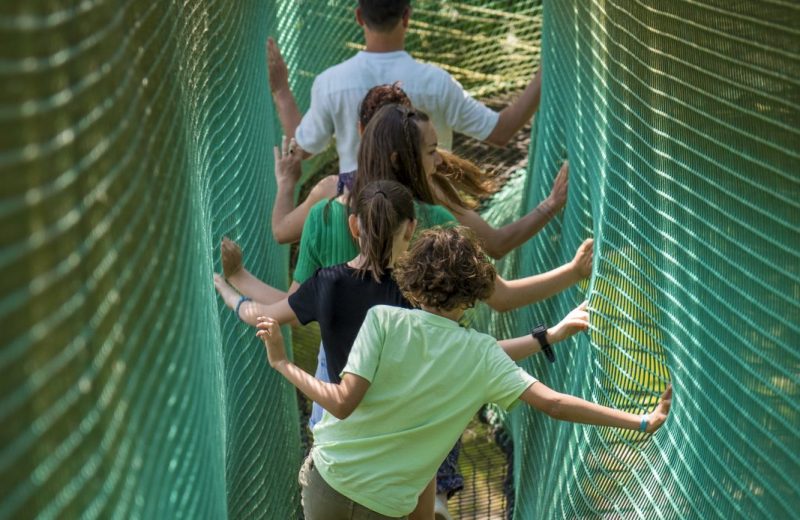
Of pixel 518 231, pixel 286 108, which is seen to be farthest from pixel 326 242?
pixel 286 108

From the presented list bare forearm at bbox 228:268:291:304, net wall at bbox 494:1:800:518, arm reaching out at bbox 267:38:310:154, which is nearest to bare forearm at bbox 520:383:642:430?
net wall at bbox 494:1:800:518

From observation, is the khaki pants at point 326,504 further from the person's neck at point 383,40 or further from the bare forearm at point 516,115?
the bare forearm at point 516,115

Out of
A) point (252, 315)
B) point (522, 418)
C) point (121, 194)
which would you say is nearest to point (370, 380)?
point (252, 315)

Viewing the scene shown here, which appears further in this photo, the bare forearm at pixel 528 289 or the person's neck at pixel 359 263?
the bare forearm at pixel 528 289

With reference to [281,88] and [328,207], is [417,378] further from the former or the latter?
[281,88]

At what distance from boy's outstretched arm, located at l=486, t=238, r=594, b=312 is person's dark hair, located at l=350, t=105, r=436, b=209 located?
284mm

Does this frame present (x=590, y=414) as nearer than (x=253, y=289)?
Yes

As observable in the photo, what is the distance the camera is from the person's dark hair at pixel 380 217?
2.63 meters

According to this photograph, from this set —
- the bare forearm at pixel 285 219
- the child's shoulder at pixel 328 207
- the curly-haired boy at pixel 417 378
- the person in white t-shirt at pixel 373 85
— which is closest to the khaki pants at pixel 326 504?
the curly-haired boy at pixel 417 378

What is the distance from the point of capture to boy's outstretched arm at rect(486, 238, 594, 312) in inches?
117

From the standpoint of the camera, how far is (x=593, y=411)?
7.73 feet

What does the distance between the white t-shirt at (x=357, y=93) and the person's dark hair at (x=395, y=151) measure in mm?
673

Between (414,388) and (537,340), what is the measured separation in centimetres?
38

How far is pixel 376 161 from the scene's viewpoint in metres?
2.91
